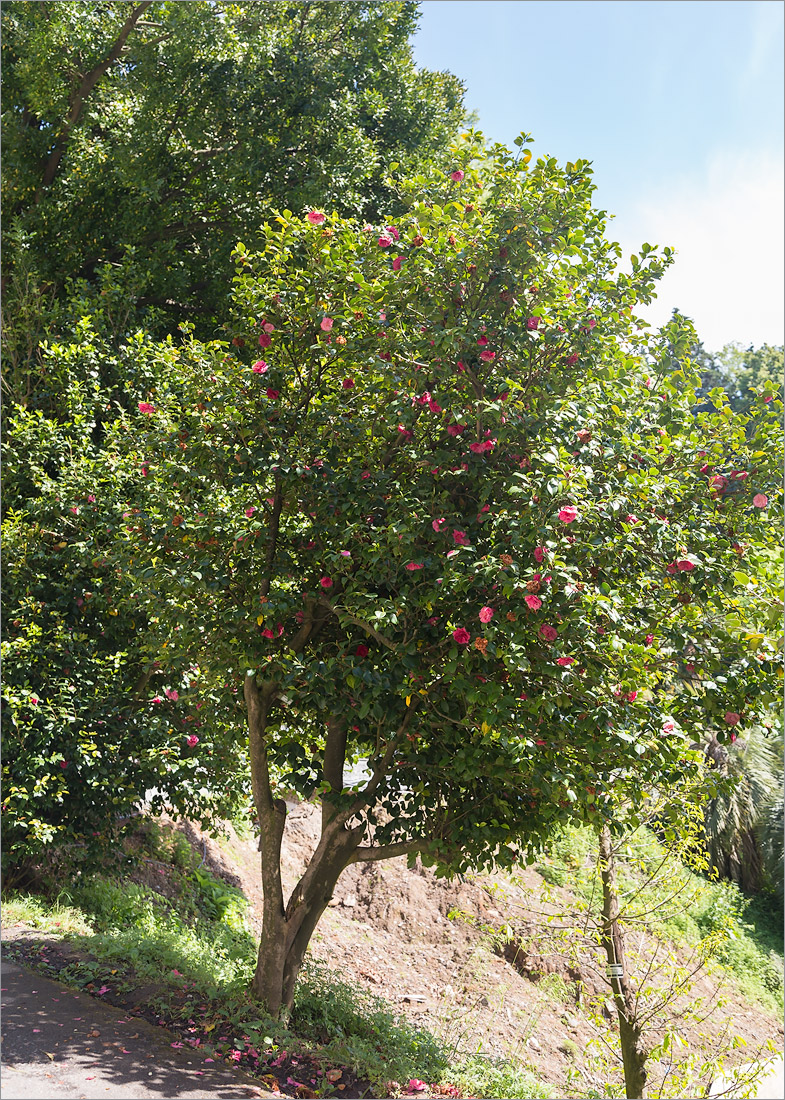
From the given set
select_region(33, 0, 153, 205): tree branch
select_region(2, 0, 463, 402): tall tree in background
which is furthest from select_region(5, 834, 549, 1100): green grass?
select_region(33, 0, 153, 205): tree branch

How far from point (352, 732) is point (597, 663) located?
208 cm

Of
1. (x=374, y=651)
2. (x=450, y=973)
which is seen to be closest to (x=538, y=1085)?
(x=450, y=973)

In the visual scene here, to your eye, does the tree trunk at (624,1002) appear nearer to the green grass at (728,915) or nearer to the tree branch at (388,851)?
the tree branch at (388,851)

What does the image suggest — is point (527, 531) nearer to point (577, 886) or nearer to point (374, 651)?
point (374, 651)

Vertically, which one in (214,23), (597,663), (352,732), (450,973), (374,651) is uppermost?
(214,23)

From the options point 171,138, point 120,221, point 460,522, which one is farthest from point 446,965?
point 171,138

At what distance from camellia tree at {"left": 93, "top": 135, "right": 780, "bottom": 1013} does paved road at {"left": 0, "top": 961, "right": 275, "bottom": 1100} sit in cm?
99

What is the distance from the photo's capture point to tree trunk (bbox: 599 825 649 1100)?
5719 mm

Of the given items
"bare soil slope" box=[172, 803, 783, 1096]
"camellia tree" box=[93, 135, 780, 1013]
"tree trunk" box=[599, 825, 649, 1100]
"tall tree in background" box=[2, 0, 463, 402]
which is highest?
"tall tree in background" box=[2, 0, 463, 402]

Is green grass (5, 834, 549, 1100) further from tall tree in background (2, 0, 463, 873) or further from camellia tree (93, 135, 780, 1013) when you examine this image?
tall tree in background (2, 0, 463, 873)

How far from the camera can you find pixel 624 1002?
18.8 feet

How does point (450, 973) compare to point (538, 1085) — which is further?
point (450, 973)

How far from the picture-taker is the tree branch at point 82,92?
30.8 feet

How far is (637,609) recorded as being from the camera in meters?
4.14
